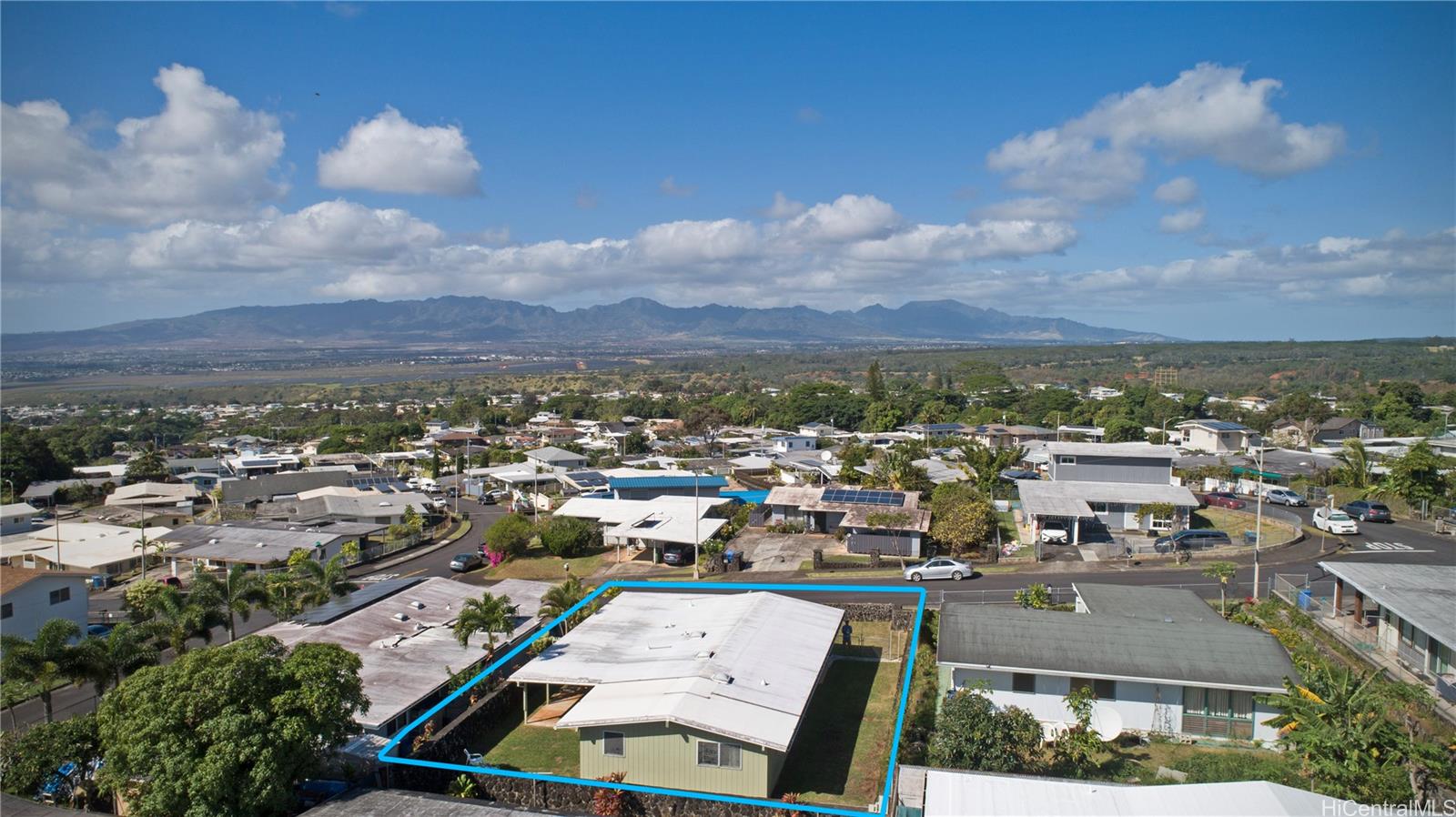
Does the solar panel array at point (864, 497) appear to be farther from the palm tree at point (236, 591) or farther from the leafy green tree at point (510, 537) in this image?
the palm tree at point (236, 591)

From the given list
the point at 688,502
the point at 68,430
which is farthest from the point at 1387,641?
the point at 68,430

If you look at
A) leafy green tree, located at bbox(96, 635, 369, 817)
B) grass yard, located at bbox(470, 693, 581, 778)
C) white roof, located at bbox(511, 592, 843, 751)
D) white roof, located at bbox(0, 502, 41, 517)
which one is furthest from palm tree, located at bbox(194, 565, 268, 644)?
white roof, located at bbox(0, 502, 41, 517)

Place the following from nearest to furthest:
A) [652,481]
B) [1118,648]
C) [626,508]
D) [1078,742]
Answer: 1. [1078,742]
2. [1118,648]
3. [626,508]
4. [652,481]

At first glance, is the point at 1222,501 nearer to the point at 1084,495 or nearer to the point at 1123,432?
the point at 1084,495

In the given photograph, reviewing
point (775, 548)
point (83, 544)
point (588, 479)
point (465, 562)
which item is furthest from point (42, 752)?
point (588, 479)

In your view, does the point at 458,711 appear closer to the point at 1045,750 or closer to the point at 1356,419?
the point at 1045,750

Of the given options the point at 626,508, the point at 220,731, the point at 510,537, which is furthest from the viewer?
the point at 626,508
